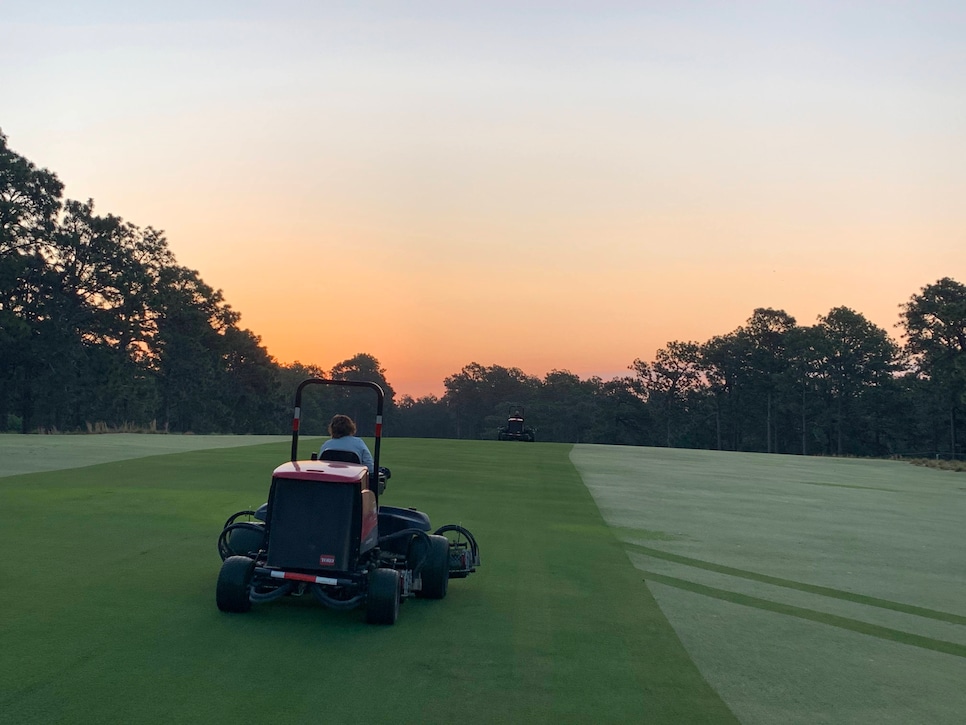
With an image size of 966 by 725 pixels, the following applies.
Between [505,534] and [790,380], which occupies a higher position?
[790,380]

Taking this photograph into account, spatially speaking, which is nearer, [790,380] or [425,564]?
[425,564]

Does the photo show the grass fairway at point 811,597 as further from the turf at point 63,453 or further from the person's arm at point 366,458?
the turf at point 63,453

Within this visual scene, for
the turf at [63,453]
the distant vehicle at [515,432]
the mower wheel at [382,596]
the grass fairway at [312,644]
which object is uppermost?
the distant vehicle at [515,432]

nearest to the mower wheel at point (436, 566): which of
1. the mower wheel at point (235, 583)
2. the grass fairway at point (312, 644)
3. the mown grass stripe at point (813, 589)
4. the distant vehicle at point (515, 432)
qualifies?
the grass fairway at point (312, 644)

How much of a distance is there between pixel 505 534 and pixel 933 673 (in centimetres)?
712

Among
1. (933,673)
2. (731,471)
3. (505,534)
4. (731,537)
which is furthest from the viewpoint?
(731,471)

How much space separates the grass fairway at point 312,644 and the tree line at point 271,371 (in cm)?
4038

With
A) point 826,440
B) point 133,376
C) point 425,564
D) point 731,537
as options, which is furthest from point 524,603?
point 826,440

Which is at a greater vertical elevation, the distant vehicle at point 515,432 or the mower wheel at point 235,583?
the distant vehicle at point 515,432

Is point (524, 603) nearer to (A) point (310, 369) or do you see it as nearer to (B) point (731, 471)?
(B) point (731, 471)

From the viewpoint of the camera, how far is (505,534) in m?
13.5

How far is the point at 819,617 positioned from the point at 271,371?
3900 inches

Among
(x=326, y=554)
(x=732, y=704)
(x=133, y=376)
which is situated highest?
(x=133, y=376)

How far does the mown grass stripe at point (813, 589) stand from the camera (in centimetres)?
948
